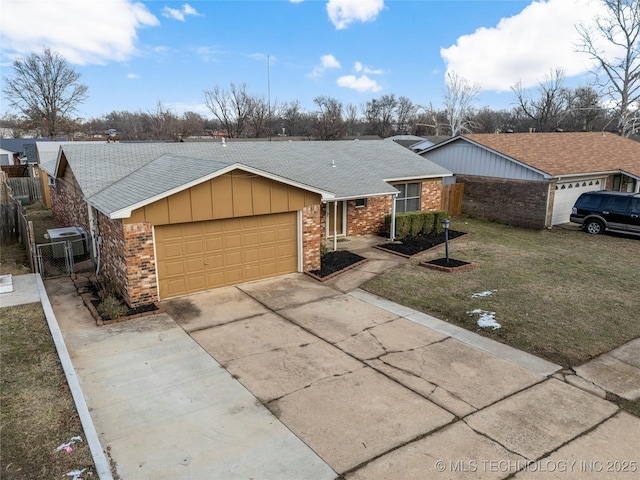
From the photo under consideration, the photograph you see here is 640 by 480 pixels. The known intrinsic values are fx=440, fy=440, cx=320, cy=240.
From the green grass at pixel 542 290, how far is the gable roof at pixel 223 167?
12.7 feet

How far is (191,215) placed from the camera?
1098cm

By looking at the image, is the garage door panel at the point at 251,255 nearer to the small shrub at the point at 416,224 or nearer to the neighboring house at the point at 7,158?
the small shrub at the point at 416,224

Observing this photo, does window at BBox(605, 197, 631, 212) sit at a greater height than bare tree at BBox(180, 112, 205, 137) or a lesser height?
lesser

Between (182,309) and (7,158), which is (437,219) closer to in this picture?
(182,309)

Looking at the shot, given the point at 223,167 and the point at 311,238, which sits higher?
the point at 223,167

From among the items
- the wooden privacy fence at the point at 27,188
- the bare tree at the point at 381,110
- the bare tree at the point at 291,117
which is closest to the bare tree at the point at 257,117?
the bare tree at the point at 291,117

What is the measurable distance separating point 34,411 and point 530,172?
20.1 m

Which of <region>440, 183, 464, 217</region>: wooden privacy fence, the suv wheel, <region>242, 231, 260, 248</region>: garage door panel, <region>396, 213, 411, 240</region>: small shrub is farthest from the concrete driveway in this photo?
<region>440, 183, 464, 217</region>: wooden privacy fence

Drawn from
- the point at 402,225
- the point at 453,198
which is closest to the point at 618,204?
the point at 453,198

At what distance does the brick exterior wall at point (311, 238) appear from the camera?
13.2m

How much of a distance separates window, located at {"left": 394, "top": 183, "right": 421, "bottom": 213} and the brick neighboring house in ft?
8.79

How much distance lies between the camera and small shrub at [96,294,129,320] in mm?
9863

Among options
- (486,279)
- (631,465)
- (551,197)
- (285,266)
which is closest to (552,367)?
(631,465)

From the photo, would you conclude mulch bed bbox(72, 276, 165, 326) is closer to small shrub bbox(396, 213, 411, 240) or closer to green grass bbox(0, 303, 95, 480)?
green grass bbox(0, 303, 95, 480)
